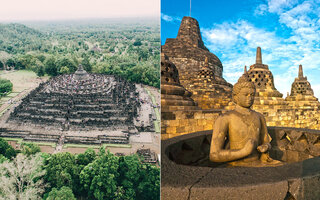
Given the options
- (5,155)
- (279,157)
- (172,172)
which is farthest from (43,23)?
(279,157)

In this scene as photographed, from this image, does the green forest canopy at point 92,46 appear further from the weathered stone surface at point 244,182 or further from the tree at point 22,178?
the weathered stone surface at point 244,182

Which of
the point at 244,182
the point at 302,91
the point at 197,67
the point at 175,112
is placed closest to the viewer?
the point at 244,182

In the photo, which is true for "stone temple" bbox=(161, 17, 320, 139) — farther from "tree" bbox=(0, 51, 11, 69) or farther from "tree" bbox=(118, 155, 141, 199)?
"tree" bbox=(0, 51, 11, 69)

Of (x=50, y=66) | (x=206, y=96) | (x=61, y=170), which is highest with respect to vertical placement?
(x=50, y=66)

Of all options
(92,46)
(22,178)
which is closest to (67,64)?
(92,46)

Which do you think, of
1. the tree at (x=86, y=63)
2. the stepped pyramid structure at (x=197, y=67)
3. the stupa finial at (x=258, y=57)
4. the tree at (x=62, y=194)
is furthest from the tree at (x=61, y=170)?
the stupa finial at (x=258, y=57)

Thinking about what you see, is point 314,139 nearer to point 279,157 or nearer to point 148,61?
point 279,157

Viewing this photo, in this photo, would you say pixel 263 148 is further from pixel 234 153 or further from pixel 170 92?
pixel 170 92
